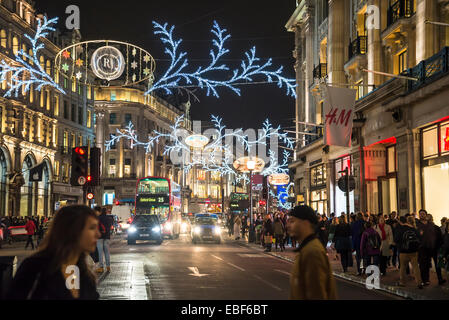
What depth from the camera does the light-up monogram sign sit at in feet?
55.1

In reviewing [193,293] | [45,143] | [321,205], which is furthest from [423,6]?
[45,143]

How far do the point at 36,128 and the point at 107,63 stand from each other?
4009 cm

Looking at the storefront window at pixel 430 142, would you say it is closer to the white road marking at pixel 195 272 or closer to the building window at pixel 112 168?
the white road marking at pixel 195 272

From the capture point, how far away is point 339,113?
25672mm

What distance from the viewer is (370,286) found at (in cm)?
1572

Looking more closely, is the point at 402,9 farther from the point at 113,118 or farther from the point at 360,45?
the point at 113,118

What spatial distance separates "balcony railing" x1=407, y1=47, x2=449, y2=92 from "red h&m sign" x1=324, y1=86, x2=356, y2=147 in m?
2.79

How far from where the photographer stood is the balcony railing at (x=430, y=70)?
20250 millimetres

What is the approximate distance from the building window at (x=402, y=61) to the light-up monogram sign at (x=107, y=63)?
46.3ft

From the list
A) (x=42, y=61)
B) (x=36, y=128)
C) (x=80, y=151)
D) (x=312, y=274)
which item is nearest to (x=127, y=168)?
(x=42, y=61)

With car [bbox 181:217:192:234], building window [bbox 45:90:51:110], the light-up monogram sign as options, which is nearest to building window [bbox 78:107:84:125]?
building window [bbox 45:90:51:110]
